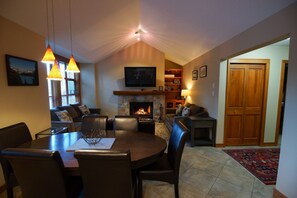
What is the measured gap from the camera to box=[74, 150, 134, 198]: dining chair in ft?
3.49

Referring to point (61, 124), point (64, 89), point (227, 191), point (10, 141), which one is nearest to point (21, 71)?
point (10, 141)

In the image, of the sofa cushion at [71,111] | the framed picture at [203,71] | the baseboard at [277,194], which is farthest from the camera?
the sofa cushion at [71,111]

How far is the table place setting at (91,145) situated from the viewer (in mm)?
1624

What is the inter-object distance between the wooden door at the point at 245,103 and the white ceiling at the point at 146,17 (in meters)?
0.91

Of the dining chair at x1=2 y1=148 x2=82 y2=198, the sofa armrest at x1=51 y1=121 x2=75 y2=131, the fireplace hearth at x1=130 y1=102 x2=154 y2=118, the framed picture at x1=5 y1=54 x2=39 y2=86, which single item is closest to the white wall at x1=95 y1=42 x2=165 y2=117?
the fireplace hearth at x1=130 y1=102 x2=154 y2=118

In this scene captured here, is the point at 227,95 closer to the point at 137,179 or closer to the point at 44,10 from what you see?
the point at 137,179

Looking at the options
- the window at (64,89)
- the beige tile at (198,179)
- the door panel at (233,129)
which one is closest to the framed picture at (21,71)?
the window at (64,89)

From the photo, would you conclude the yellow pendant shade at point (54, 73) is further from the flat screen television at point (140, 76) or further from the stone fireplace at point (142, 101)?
the stone fireplace at point (142, 101)

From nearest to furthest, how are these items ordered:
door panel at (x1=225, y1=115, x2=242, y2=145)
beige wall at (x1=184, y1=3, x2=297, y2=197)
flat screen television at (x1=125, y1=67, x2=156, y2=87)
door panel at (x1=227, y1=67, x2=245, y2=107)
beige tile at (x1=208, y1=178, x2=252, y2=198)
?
beige wall at (x1=184, y1=3, x2=297, y2=197), beige tile at (x1=208, y1=178, x2=252, y2=198), door panel at (x1=227, y1=67, x2=245, y2=107), door panel at (x1=225, y1=115, x2=242, y2=145), flat screen television at (x1=125, y1=67, x2=156, y2=87)

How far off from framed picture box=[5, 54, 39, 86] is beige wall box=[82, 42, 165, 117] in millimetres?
3472

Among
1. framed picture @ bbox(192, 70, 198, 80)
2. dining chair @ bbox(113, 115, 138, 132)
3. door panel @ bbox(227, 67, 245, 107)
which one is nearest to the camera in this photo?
dining chair @ bbox(113, 115, 138, 132)

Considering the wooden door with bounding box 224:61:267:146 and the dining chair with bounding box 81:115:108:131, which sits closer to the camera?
the dining chair with bounding box 81:115:108:131

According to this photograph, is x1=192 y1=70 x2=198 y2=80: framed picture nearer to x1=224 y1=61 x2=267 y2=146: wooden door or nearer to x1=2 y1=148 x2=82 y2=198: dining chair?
x1=224 y1=61 x2=267 y2=146: wooden door

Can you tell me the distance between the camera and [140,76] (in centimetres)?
579
